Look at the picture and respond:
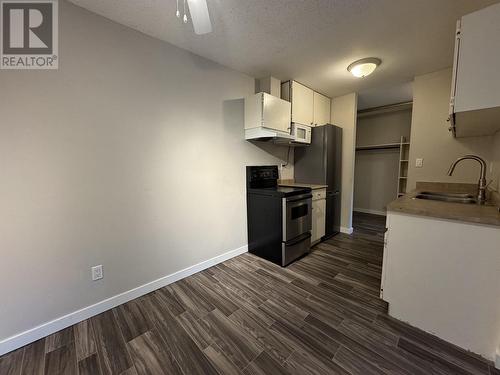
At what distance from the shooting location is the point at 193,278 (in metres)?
2.12

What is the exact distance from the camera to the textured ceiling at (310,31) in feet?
4.81

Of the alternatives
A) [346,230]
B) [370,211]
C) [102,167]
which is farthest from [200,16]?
[370,211]

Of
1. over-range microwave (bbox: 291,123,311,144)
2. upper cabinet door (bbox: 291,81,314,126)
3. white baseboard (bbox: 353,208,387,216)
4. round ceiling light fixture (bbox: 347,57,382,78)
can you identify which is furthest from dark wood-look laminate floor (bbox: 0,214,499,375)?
white baseboard (bbox: 353,208,387,216)

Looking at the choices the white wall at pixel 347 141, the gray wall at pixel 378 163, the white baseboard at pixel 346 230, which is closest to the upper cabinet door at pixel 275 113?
the white wall at pixel 347 141

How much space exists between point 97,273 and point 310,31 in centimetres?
275

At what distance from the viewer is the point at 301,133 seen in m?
2.94

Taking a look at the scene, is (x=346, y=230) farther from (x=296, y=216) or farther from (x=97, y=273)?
(x=97, y=273)

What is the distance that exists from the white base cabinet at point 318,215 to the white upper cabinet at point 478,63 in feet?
5.81

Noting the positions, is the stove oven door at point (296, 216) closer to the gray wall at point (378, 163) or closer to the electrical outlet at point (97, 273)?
the electrical outlet at point (97, 273)

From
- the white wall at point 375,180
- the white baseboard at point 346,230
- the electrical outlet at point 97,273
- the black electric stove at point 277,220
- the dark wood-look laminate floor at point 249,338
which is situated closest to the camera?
the dark wood-look laminate floor at point 249,338

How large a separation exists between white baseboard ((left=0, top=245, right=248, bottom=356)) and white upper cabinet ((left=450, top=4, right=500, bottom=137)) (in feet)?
8.37

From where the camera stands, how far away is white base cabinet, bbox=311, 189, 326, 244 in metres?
2.81

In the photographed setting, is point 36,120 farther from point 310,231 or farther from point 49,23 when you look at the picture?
point 310,231

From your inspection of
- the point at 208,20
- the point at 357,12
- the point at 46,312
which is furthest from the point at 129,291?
the point at 357,12
